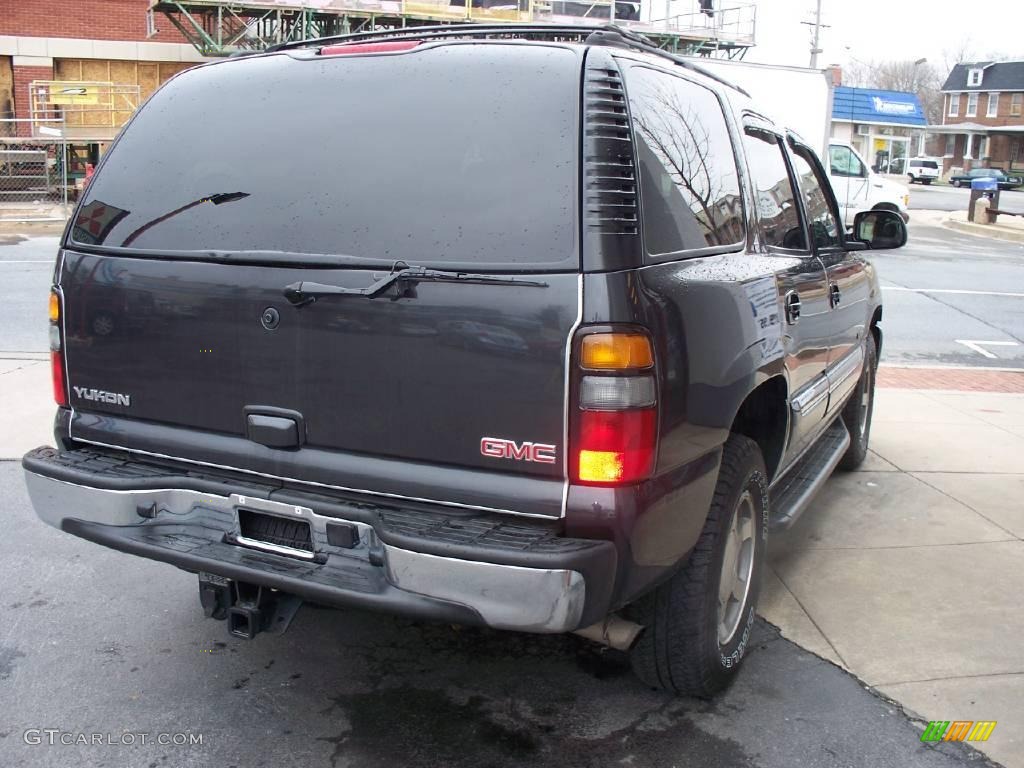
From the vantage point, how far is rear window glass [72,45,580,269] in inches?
108

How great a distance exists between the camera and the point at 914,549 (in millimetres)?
4879

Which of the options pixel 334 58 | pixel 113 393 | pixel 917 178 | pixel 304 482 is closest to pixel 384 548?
pixel 304 482

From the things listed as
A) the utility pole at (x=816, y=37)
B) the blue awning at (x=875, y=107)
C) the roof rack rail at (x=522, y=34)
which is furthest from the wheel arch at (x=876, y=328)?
the blue awning at (x=875, y=107)

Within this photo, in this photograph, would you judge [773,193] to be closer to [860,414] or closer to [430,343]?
[430,343]

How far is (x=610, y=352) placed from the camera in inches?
102

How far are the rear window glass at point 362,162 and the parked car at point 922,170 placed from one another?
63.4 m

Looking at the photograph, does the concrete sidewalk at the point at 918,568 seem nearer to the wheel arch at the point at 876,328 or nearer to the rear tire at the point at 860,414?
the rear tire at the point at 860,414

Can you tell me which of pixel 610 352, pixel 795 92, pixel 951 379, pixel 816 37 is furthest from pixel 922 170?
pixel 610 352

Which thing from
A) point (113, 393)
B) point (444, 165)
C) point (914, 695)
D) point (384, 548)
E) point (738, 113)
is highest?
point (738, 113)

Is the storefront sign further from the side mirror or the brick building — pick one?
the side mirror

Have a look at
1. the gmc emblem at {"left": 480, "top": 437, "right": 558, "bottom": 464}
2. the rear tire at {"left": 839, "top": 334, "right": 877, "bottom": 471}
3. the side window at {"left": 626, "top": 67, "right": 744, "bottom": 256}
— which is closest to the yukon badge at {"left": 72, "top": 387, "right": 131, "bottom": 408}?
the gmc emblem at {"left": 480, "top": 437, "right": 558, "bottom": 464}

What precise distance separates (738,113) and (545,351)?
6.07ft

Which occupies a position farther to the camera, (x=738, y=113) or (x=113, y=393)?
(x=738, y=113)

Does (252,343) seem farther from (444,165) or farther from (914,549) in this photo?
(914,549)
